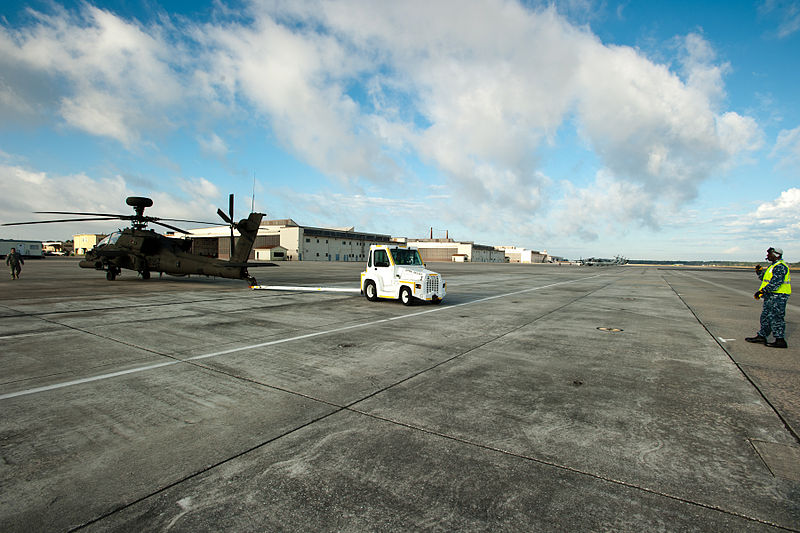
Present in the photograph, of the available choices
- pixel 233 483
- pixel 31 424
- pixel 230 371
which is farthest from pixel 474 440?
pixel 31 424

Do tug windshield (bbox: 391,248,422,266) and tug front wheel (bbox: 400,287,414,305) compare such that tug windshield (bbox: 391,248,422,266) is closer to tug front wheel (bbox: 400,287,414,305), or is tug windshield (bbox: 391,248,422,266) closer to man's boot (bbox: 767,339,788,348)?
tug front wheel (bbox: 400,287,414,305)

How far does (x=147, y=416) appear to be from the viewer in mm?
4449

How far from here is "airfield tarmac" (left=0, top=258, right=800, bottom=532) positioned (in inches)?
112

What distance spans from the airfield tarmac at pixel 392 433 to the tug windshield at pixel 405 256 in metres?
6.20

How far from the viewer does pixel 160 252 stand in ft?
69.9

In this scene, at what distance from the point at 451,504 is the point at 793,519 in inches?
102

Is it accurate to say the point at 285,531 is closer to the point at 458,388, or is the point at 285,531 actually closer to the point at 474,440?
the point at 474,440

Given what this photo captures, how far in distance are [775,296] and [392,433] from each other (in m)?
9.62

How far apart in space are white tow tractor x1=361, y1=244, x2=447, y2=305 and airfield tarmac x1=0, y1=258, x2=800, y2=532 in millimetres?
5366

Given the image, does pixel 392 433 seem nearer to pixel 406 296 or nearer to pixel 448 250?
pixel 406 296

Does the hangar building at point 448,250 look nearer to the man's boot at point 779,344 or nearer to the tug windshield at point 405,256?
the tug windshield at point 405,256

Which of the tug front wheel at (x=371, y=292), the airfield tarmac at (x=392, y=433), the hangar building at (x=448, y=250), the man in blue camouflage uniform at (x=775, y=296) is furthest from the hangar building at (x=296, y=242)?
the man in blue camouflage uniform at (x=775, y=296)

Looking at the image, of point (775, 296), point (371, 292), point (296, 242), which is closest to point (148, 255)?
point (371, 292)

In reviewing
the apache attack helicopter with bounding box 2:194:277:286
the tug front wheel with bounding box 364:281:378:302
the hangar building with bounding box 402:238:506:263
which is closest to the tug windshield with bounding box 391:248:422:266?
the tug front wheel with bounding box 364:281:378:302
